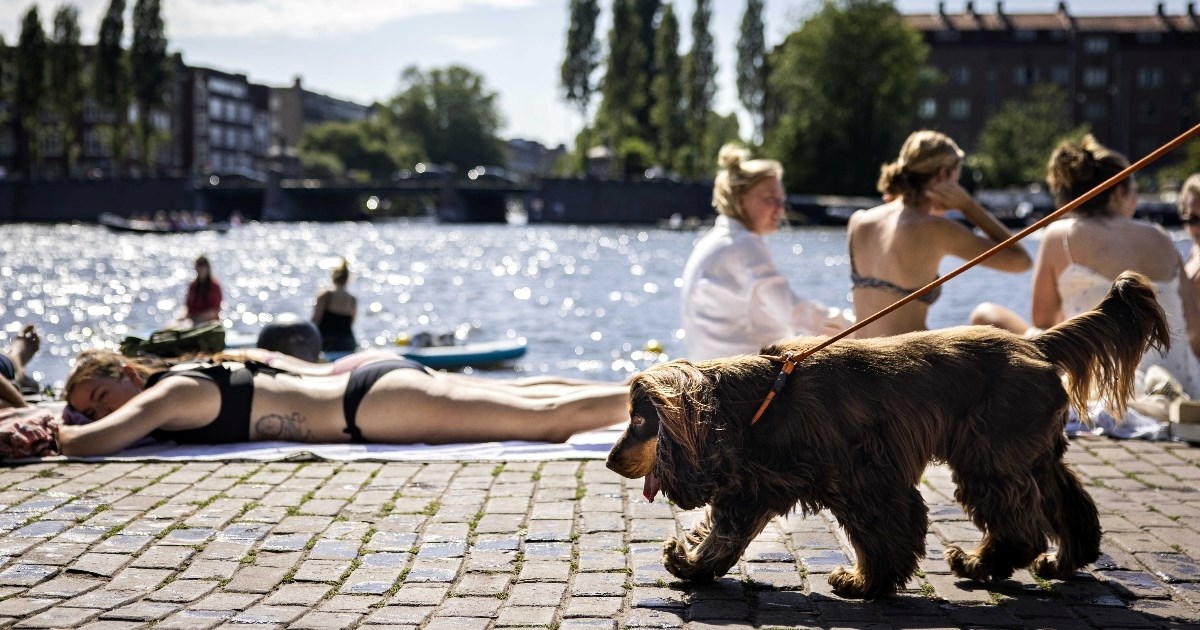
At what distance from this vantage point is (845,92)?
8256 centimetres

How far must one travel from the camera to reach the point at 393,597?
4.73 meters

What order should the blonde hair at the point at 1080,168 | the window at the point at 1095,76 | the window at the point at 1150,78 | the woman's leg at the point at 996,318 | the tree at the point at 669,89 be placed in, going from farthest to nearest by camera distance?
the window at the point at 1095,76 < the window at the point at 1150,78 < the tree at the point at 669,89 < the woman's leg at the point at 996,318 < the blonde hair at the point at 1080,168

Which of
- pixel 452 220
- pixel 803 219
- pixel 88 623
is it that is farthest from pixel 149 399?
pixel 452 220

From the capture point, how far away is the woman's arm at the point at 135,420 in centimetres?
701

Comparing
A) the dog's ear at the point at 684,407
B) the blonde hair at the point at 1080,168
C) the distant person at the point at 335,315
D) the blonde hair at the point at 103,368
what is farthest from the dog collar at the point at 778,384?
the distant person at the point at 335,315

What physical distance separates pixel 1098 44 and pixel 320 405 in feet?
360

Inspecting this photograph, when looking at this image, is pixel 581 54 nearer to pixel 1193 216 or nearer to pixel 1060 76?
pixel 1060 76

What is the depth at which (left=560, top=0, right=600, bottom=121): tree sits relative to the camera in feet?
310

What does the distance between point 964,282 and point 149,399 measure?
38.6 meters

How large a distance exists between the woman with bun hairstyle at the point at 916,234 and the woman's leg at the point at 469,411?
5.29 ft

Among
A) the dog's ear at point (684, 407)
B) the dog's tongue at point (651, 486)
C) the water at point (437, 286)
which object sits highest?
the dog's ear at point (684, 407)

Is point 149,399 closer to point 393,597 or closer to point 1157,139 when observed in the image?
point 393,597

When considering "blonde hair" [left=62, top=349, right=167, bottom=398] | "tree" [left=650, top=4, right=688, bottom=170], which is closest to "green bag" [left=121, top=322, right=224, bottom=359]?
"blonde hair" [left=62, top=349, right=167, bottom=398]

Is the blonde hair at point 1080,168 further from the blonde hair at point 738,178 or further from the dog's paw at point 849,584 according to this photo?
the dog's paw at point 849,584
